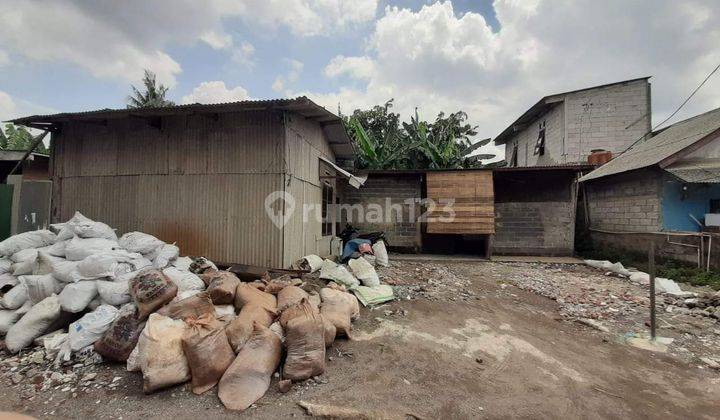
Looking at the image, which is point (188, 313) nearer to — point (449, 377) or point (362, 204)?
point (449, 377)

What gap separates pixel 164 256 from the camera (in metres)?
4.61

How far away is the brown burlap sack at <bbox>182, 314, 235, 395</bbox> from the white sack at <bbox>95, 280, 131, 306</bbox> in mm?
1343

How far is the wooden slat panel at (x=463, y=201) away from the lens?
31.1ft

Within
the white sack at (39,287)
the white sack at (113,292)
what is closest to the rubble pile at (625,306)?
the white sack at (113,292)

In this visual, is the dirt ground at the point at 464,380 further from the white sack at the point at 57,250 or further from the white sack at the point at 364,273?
the white sack at the point at 57,250

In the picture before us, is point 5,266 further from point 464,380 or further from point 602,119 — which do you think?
point 602,119

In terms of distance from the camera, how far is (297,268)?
237 inches

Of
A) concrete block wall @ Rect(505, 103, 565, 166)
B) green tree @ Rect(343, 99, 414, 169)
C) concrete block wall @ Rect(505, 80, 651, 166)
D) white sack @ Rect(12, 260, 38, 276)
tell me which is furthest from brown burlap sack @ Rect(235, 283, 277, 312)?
concrete block wall @ Rect(505, 103, 565, 166)

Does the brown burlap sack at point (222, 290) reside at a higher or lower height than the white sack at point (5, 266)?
lower

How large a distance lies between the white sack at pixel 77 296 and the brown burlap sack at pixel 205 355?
1.67 metres

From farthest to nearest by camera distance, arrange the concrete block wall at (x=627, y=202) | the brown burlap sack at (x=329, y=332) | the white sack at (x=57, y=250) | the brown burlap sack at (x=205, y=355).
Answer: the concrete block wall at (x=627, y=202) < the white sack at (x=57, y=250) < the brown burlap sack at (x=329, y=332) < the brown burlap sack at (x=205, y=355)

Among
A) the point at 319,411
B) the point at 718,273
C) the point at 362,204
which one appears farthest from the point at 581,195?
the point at 319,411

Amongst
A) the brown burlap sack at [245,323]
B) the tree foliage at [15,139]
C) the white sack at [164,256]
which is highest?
the tree foliage at [15,139]

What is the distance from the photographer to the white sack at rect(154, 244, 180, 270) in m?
4.47
